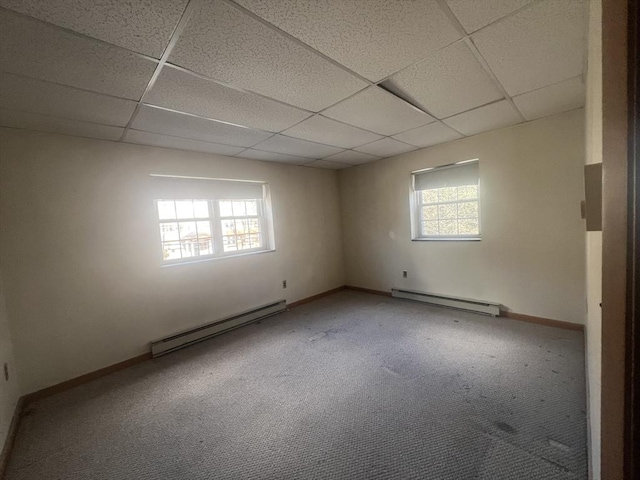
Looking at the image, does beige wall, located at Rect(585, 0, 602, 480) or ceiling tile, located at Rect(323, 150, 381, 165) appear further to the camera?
ceiling tile, located at Rect(323, 150, 381, 165)

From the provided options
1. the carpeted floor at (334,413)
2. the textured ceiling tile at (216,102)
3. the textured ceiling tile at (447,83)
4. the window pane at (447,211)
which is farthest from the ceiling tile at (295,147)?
the carpeted floor at (334,413)

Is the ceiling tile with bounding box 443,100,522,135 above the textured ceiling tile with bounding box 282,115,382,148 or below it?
below

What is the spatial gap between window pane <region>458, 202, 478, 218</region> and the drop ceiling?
121 centimetres

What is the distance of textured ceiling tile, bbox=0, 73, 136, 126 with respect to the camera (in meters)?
1.65

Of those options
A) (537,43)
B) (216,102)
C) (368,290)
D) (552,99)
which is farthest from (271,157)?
(552,99)

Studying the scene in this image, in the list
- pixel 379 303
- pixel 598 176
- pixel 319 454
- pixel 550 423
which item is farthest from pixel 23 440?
pixel 379 303

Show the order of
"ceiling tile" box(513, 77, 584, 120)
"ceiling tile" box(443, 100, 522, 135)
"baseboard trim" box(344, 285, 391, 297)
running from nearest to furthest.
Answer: "ceiling tile" box(513, 77, 584, 120)
"ceiling tile" box(443, 100, 522, 135)
"baseboard trim" box(344, 285, 391, 297)

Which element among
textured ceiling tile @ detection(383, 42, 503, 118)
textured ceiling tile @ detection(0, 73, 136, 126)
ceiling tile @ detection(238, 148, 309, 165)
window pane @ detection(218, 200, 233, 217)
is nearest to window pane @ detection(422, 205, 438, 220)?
textured ceiling tile @ detection(383, 42, 503, 118)

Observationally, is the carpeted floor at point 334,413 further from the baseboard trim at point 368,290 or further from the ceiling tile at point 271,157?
the ceiling tile at point 271,157

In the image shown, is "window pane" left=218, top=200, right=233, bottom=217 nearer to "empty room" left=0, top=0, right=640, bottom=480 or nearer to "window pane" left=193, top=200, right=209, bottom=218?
"empty room" left=0, top=0, right=640, bottom=480

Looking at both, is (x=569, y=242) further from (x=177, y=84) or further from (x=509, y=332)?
(x=177, y=84)

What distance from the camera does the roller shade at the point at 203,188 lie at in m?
3.10

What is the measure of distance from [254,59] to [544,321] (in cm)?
397

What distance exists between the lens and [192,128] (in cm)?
253
